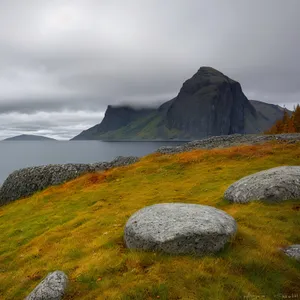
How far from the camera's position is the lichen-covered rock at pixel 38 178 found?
1549 inches

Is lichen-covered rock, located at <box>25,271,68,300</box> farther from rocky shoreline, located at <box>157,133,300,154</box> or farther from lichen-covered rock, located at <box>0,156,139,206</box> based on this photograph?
rocky shoreline, located at <box>157,133,300,154</box>

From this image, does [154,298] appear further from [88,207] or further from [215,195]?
[88,207]

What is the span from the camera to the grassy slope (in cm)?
908

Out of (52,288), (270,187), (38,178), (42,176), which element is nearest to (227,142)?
(42,176)

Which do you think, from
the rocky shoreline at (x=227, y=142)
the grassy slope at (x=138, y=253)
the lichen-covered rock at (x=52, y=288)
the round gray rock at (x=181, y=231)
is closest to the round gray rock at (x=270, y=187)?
the grassy slope at (x=138, y=253)

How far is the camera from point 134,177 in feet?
105

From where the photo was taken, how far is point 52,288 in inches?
381

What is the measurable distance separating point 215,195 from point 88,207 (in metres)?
10.4

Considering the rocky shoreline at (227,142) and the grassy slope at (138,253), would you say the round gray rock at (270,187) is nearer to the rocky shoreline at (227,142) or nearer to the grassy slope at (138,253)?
the grassy slope at (138,253)

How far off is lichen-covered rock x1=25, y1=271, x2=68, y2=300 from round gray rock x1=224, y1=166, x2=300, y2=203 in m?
11.8

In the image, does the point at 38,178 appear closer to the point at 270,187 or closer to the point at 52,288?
the point at 52,288

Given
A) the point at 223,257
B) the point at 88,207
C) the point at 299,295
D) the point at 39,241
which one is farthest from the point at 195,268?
the point at 88,207

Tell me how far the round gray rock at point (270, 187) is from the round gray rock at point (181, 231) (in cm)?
513

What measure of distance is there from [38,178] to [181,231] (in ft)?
111
